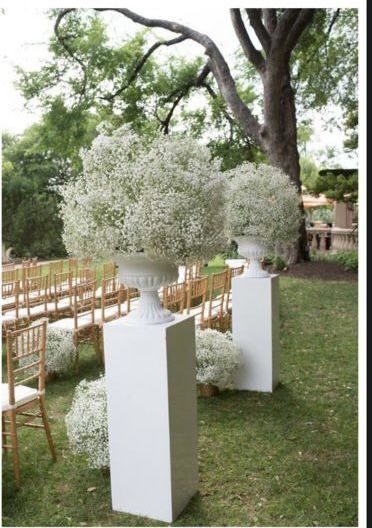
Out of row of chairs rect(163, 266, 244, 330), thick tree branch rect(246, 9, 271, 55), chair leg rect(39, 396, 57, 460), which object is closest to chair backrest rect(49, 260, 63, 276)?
row of chairs rect(163, 266, 244, 330)

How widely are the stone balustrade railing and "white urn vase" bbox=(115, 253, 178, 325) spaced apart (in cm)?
1547

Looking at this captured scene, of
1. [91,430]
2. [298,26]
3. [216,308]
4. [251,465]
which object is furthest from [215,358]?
[298,26]

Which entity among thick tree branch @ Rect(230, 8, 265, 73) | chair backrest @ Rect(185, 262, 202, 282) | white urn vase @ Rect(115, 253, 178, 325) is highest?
thick tree branch @ Rect(230, 8, 265, 73)

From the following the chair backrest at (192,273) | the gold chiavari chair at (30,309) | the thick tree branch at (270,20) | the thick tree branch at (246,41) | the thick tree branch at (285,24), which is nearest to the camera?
the gold chiavari chair at (30,309)

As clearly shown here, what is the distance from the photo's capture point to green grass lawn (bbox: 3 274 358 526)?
378 cm

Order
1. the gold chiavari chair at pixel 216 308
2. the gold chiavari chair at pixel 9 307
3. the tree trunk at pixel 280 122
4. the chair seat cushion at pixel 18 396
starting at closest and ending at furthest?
1. the chair seat cushion at pixel 18 396
2. the gold chiavari chair at pixel 216 308
3. the gold chiavari chair at pixel 9 307
4. the tree trunk at pixel 280 122

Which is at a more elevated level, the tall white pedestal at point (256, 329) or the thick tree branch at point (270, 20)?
the thick tree branch at point (270, 20)

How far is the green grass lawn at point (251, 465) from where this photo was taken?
12.4ft

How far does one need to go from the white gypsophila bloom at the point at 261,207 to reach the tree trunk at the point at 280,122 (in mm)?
7922

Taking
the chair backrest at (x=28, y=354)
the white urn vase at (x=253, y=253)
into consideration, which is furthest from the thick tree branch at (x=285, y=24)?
the chair backrest at (x=28, y=354)

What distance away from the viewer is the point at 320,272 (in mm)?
13484

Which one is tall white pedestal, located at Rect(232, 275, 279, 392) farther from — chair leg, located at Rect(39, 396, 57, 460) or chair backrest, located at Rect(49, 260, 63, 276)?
chair backrest, located at Rect(49, 260, 63, 276)

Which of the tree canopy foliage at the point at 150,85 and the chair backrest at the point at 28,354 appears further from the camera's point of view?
the tree canopy foliage at the point at 150,85

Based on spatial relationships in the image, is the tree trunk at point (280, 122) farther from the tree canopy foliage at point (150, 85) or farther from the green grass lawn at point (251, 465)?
the green grass lawn at point (251, 465)
